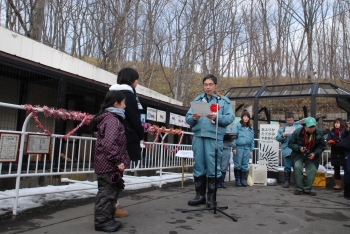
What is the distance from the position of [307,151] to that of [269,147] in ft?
7.39

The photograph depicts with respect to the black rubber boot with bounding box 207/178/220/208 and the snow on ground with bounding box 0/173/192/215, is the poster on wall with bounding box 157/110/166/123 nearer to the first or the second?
the snow on ground with bounding box 0/173/192/215

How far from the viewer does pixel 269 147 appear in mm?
8297

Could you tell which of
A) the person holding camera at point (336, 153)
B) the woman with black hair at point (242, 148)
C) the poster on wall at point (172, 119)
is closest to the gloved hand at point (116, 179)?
the woman with black hair at point (242, 148)

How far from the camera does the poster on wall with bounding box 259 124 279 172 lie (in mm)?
8188

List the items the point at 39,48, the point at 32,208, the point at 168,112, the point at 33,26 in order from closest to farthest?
the point at 32,208
the point at 39,48
the point at 33,26
the point at 168,112

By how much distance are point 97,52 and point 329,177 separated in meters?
15.9

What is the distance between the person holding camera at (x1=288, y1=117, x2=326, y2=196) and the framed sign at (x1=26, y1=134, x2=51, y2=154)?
4883mm

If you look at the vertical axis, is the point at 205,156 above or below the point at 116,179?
above

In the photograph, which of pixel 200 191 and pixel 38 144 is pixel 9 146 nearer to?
pixel 38 144

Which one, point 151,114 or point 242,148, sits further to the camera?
point 151,114

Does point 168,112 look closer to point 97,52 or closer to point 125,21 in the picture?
point 125,21

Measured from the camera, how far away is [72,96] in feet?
28.8

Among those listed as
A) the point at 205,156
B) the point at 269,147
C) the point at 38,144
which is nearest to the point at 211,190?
the point at 205,156

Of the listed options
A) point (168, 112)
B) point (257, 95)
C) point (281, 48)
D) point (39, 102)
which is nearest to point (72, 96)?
point (39, 102)
